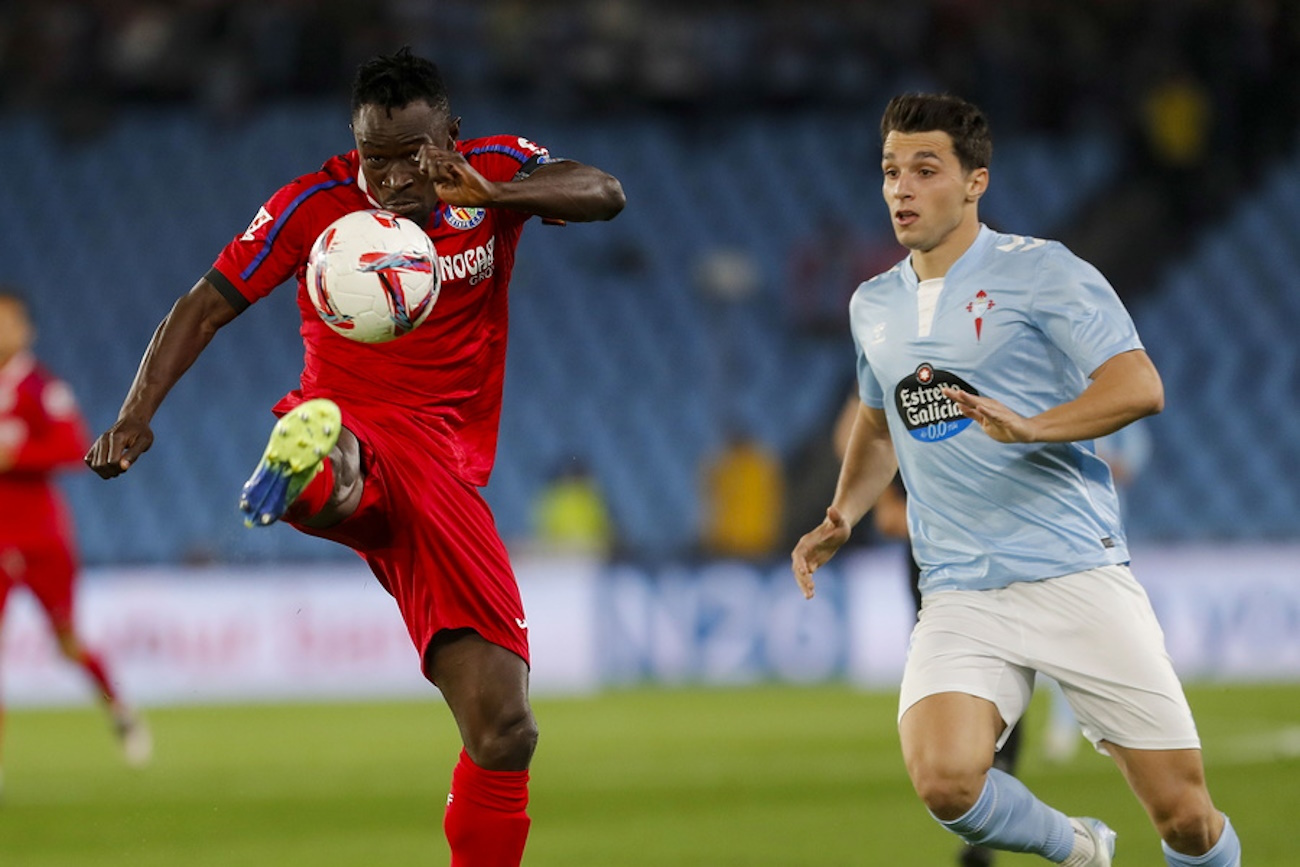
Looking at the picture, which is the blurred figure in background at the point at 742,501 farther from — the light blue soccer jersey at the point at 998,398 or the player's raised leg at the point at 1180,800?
the player's raised leg at the point at 1180,800

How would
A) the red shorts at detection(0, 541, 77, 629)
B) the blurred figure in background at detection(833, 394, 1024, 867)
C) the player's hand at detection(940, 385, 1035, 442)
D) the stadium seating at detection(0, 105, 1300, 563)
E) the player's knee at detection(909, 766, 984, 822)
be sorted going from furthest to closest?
1. the stadium seating at detection(0, 105, 1300, 563)
2. the red shorts at detection(0, 541, 77, 629)
3. the blurred figure in background at detection(833, 394, 1024, 867)
4. the player's knee at detection(909, 766, 984, 822)
5. the player's hand at detection(940, 385, 1035, 442)

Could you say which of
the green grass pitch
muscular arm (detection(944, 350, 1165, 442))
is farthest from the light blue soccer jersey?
the green grass pitch

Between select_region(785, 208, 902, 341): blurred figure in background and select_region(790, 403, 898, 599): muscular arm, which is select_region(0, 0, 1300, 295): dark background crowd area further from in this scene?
select_region(790, 403, 898, 599): muscular arm

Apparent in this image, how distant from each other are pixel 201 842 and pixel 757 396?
37.5 ft

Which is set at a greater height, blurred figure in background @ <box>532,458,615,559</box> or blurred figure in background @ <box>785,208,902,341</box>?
blurred figure in background @ <box>785,208,902,341</box>

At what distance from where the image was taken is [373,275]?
14.8 feet

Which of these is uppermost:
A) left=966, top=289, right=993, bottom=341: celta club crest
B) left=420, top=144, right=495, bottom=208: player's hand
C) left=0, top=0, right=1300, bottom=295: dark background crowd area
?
left=0, top=0, right=1300, bottom=295: dark background crowd area

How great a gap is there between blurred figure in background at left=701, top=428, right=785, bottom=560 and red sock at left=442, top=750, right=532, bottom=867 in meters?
11.1

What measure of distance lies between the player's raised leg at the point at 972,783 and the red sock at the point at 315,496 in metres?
1.50

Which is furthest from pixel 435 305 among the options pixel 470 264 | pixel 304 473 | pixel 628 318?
pixel 628 318

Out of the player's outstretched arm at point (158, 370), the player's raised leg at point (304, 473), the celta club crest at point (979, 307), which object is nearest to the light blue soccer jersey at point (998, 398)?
the celta club crest at point (979, 307)

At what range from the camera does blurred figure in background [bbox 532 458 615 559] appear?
16.2 metres

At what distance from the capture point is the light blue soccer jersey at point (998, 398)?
14.9 feet

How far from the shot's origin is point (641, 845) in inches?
278
